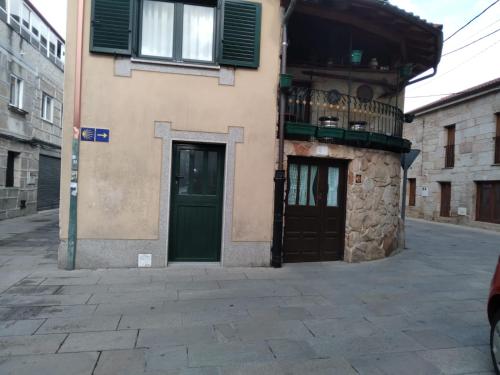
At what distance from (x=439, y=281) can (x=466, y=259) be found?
8.86 feet

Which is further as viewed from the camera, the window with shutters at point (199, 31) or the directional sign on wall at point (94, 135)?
the window with shutters at point (199, 31)

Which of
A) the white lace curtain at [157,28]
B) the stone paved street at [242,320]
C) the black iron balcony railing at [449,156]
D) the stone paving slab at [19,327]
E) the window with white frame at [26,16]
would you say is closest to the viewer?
the stone paved street at [242,320]

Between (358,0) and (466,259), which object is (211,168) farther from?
(466,259)

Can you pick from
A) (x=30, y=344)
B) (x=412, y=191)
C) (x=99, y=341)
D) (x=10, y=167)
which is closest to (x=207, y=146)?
(x=99, y=341)

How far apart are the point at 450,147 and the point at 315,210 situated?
44.6ft

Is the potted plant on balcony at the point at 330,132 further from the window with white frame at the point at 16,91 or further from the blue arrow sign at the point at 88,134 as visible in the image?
the window with white frame at the point at 16,91

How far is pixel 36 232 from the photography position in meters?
9.84

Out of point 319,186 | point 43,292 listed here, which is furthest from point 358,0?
point 43,292

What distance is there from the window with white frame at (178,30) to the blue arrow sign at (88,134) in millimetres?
1605

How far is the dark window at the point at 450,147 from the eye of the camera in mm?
17409

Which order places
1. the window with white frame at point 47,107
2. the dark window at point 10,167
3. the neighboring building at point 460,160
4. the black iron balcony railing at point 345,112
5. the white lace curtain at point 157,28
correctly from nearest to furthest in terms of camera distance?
the white lace curtain at point 157,28 < the black iron balcony railing at point 345,112 < the dark window at point 10,167 < the neighboring building at point 460,160 < the window with white frame at point 47,107

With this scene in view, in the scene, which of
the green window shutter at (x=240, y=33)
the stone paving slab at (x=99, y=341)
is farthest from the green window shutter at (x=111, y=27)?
the stone paving slab at (x=99, y=341)

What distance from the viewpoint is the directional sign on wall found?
599 centimetres

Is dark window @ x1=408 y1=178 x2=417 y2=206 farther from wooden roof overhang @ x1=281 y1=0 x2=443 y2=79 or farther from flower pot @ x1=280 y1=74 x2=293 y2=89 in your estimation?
flower pot @ x1=280 y1=74 x2=293 y2=89
